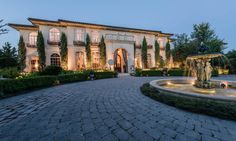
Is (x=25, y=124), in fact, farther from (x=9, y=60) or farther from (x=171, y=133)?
(x=9, y=60)

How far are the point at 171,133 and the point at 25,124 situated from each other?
11.9 ft

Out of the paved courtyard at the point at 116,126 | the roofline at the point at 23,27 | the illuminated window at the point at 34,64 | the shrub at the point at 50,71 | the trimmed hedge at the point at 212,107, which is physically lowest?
the paved courtyard at the point at 116,126

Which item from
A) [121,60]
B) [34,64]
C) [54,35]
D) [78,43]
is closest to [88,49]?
[78,43]

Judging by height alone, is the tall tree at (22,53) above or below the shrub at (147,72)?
above

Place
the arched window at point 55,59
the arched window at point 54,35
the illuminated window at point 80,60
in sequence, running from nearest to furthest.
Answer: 1. the arched window at point 54,35
2. the arched window at point 55,59
3. the illuminated window at point 80,60

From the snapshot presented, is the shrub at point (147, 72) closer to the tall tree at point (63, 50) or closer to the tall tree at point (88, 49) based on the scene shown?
the tall tree at point (88, 49)

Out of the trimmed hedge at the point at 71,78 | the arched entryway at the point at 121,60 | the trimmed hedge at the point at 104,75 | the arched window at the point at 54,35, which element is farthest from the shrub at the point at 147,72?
the arched window at the point at 54,35

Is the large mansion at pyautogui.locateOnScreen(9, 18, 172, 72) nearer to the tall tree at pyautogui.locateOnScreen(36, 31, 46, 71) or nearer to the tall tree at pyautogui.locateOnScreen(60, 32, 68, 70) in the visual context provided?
the tall tree at pyautogui.locateOnScreen(60, 32, 68, 70)

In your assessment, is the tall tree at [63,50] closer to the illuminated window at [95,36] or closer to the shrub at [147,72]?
the illuminated window at [95,36]

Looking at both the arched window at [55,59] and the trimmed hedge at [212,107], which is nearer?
the trimmed hedge at [212,107]

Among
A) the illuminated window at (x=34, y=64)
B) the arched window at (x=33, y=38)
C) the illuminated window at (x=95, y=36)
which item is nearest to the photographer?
the illuminated window at (x=34, y=64)

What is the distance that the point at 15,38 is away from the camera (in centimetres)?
13150

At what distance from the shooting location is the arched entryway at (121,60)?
26.5 metres

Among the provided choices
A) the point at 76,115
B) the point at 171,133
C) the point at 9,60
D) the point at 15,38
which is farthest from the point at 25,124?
the point at 15,38
